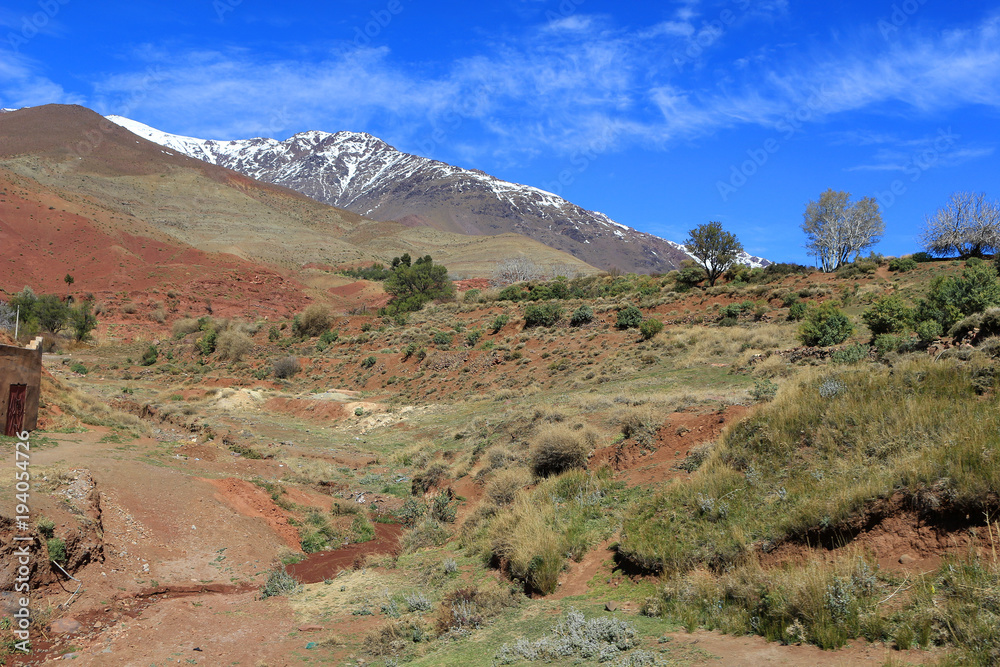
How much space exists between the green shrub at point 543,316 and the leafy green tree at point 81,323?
1402 inches

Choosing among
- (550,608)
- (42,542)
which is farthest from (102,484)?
(550,608)

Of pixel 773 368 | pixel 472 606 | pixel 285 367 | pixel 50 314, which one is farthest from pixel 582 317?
pixel 50 314

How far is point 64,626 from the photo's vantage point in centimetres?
750

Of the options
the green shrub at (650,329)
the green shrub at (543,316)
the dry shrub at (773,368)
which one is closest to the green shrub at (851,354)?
the dry shrub at (773,368)

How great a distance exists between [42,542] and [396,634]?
506 centimetres

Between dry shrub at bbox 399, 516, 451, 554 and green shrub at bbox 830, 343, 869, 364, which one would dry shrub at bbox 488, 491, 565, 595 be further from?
green shrub at bbox 830, 343, 869, 364

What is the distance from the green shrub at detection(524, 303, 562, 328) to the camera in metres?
34.0

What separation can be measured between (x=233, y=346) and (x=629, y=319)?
86.5 feet

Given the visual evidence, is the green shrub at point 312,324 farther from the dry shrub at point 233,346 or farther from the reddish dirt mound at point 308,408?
the reddish dirt mound at point 308,408

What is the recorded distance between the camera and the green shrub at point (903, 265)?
32438 millimetres

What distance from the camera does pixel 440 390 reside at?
2905 centimetres

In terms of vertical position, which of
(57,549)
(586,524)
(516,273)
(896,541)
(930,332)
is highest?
(516,273)

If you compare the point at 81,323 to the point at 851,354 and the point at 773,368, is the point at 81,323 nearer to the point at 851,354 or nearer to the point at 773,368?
the point at 773,368

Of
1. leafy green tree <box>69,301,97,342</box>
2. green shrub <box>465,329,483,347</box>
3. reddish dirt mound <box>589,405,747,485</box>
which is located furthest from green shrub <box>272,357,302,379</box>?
reddish dirt mound <box>589,405,747,485</box>
